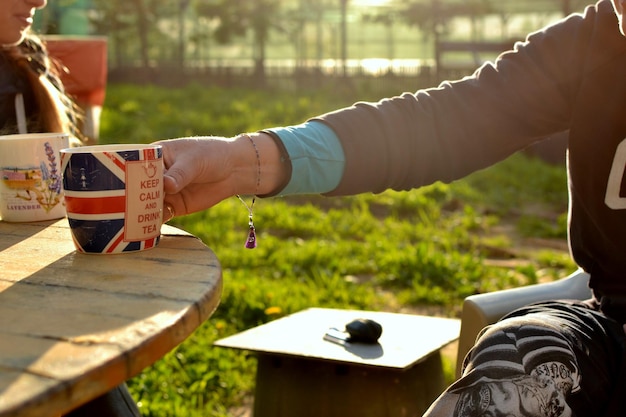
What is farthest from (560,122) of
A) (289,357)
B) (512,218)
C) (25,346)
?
(512,218)

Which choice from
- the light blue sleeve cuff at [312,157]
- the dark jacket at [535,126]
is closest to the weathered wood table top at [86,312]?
the light blue sleeve cuff at [312,157]

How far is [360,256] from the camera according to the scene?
4.49 m

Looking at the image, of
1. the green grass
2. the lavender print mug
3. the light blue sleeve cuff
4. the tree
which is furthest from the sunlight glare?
the lavender print mug

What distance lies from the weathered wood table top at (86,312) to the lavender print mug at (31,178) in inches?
5.2

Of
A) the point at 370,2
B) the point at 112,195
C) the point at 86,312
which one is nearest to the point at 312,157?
the point at 112,195

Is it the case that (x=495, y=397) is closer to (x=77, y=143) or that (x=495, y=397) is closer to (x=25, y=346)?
(x=25, y=346)

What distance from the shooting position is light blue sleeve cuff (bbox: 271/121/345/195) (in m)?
1.66

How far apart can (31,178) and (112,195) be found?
1.11ft

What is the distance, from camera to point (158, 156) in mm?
1321

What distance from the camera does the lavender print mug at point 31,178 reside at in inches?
59.8

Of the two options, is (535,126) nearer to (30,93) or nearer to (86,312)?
(86,312)

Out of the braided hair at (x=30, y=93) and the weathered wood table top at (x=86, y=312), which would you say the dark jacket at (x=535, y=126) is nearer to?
the weathered wood table top at (x=86, y=312)

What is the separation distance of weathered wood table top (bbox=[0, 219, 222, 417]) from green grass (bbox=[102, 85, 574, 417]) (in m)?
1.49

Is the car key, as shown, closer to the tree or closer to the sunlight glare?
the tree
